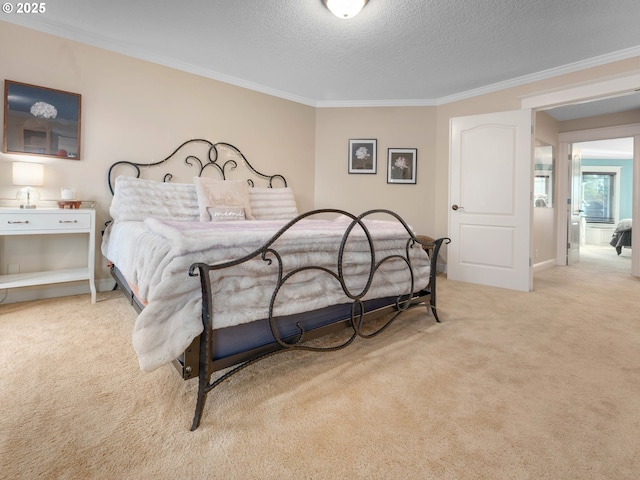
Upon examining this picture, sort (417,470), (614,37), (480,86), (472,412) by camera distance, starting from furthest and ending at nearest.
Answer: (480,86) < (614,37) < (472,412) < (417,470)

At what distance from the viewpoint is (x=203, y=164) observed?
12.3ft

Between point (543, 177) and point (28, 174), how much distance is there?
6.15 meters

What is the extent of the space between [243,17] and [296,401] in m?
2.84

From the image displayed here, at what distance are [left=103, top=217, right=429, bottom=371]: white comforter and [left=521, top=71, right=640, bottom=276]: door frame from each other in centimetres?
300

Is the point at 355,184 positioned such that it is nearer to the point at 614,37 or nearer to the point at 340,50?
the point at 340,50

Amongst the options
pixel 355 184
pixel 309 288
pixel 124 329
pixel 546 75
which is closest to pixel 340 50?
pixel 355 184

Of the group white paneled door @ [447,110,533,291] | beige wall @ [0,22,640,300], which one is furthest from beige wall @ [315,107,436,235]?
white paneled door @ [447,110,533,291]

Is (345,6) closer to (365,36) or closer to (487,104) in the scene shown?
(365,36)

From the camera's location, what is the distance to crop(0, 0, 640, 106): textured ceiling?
8.20 ft

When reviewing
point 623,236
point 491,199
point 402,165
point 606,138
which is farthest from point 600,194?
point 402,165

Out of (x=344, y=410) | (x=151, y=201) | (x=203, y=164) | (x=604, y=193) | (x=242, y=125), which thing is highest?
(x=242, y=125)

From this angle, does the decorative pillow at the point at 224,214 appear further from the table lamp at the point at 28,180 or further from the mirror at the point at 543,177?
the mirror at the point at 543,177

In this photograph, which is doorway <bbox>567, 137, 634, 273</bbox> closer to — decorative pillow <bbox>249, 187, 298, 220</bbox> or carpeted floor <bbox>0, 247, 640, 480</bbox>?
decorative pillow <bbox>249, 187, 298, 220</bbox>

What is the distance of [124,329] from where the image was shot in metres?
2.28
